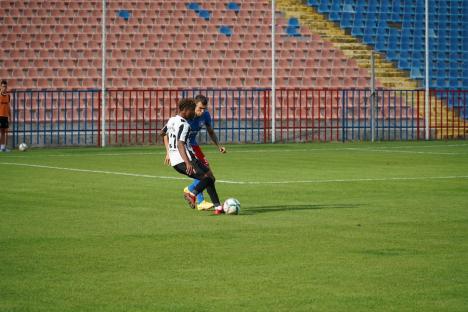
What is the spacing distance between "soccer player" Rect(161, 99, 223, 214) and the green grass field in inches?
12.4

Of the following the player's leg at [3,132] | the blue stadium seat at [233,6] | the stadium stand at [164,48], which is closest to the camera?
the player's leg at [3,132]

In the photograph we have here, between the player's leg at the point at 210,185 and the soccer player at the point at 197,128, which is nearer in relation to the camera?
the player's leg at the point at 210,185

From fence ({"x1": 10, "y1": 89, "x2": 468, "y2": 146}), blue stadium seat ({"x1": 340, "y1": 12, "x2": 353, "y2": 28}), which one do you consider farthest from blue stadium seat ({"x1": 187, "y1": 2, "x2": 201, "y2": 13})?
blue stadium seat ({"x1": 340, "y1": 12, "x2": 353, "y2": 28})

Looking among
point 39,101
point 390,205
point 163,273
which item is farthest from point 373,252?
point 39,101

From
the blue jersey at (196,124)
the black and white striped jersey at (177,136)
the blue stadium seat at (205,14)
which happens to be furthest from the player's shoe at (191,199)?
the blue stadium seat at (205,14)

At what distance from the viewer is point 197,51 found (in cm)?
3606

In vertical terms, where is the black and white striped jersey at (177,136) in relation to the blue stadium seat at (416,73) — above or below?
below

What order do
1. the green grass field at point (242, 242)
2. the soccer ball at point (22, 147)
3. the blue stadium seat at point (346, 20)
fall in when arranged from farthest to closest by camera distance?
the blue stadium seat at point (346, 20)
the soccer ball at point (22, 147)
the green grass field at point (242, 242)

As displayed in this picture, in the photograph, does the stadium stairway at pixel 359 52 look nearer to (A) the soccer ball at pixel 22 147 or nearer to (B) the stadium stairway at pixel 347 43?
(B) the stadium stairway at pixel 347 43

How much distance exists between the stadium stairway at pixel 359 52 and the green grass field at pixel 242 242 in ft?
56.8

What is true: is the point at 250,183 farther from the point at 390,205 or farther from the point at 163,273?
the point at 163,273

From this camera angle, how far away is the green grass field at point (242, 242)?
7839 mm

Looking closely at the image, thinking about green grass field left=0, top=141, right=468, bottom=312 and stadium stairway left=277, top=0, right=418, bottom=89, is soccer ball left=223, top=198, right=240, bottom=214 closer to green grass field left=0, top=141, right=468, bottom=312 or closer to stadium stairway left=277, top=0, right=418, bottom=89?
green grass field left=0, top=141, right=468, bottom=312

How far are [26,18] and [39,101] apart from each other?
4144 millimetres
